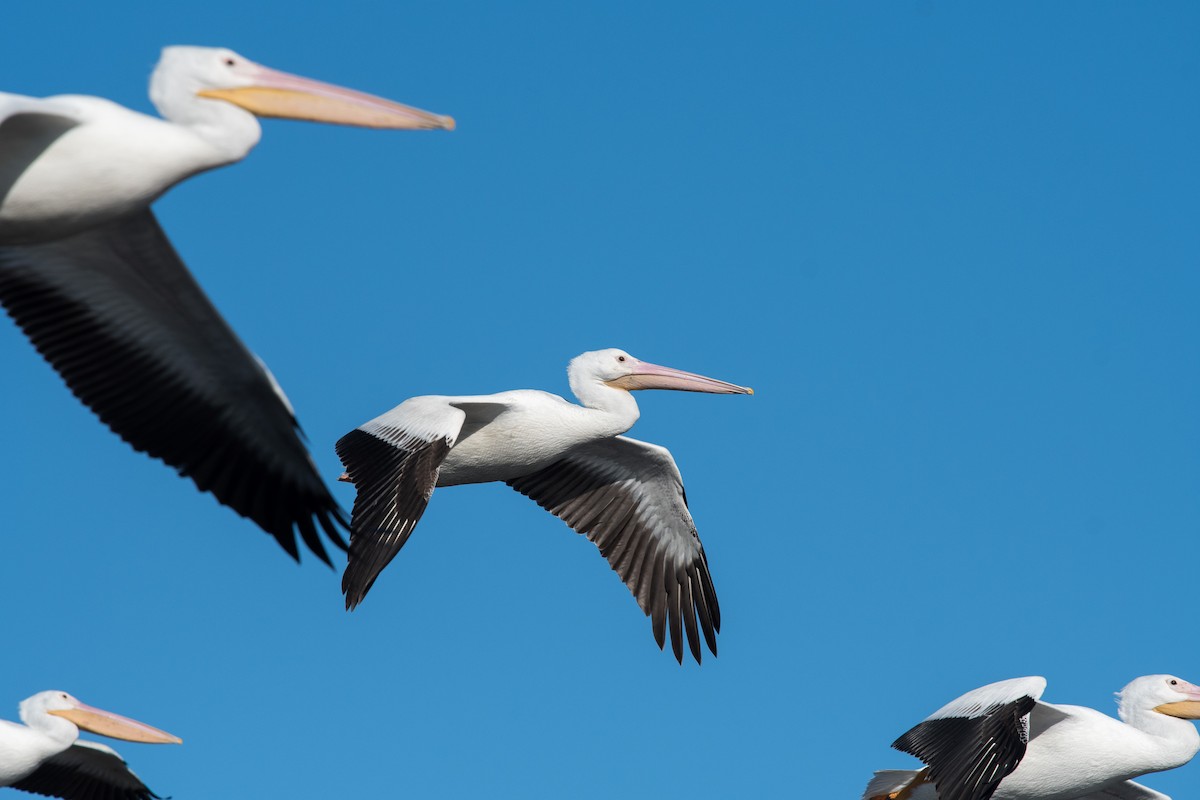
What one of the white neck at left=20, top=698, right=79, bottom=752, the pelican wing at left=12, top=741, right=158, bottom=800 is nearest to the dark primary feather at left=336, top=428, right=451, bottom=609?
the white neck at left=20, top=698, right=79, bottom=752

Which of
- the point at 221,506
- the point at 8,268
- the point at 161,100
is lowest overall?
the point at 221,506

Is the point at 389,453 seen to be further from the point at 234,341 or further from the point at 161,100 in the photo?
the point at 161,100

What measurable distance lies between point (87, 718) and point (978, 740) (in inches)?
279

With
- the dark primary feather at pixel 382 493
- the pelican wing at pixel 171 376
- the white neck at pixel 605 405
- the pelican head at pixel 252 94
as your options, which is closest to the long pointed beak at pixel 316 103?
the pelican head at pixel 252 94

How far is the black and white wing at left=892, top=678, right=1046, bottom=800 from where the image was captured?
10.4m

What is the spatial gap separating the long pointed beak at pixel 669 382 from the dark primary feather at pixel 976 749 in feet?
10.3

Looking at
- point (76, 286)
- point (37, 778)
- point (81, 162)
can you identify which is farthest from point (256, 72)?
point (37, 778)

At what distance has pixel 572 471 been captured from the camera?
42.3 feet

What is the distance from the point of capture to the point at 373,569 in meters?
9.53

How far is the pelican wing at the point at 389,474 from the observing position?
9.52m

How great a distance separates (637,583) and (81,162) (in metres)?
7.22

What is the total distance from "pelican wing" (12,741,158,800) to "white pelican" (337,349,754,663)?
3.85m

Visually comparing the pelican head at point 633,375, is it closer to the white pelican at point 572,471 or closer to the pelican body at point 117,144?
the white pelican at point 572,471

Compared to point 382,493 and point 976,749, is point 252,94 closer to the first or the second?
point 382,493
